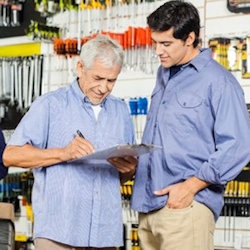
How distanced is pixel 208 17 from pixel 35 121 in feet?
7.25

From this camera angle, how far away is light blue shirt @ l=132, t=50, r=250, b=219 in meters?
2.54

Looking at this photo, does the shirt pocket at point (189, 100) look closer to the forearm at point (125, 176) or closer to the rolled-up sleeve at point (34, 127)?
the forearm at point (125, 176)

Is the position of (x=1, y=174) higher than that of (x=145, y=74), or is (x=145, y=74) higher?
(x=145, y=74)

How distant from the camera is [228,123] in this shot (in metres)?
2.54

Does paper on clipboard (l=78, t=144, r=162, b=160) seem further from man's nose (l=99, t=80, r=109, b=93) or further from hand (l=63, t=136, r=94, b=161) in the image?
man's nose (l=99, t=80, r=109, b=93)

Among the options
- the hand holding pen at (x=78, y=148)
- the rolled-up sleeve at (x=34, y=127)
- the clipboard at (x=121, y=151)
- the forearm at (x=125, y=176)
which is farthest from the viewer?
the forearm at (x=125, y=176)

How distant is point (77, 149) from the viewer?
249cm

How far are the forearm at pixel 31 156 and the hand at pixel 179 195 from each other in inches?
18.7

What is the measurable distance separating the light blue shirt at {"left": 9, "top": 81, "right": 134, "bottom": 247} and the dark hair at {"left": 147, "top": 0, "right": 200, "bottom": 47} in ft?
1.49

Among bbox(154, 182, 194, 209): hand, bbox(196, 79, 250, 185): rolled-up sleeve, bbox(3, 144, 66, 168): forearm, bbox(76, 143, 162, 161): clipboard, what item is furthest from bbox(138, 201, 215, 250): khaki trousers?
bbox(3, 144, 66, 168): forearm

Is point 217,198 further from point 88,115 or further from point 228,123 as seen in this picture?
point 88,115

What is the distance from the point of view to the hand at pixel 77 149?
249 centimetres

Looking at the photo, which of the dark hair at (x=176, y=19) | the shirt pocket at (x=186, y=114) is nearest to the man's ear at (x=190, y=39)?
the dark hair at (x=176, y=19)

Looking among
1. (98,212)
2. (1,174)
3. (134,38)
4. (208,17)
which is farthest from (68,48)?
(98,212)
